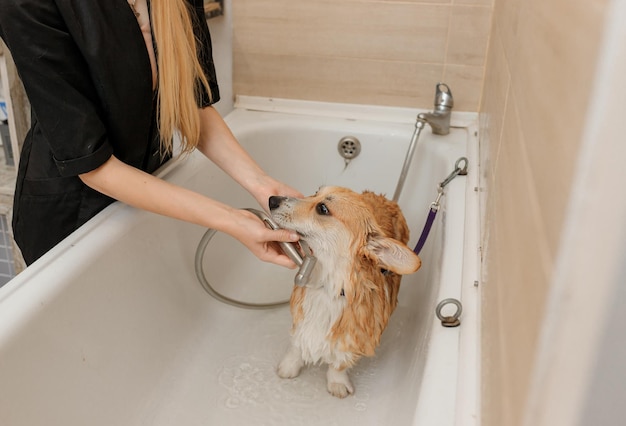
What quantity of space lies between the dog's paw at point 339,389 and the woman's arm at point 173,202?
0.44 metres

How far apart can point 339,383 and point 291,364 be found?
14 cm

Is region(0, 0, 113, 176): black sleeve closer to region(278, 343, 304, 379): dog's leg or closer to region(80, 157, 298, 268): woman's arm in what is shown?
region(80, 157, 298, 268): woman's arm

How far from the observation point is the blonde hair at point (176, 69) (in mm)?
1217

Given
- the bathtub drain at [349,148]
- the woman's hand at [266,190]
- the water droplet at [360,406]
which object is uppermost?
the woman's hand at [266,190]

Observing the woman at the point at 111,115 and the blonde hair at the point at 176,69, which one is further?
the blonde hair at the point at 176,69

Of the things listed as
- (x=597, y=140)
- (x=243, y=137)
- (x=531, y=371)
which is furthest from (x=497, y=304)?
(x=243, y=137)

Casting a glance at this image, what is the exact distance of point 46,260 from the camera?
1.12 m

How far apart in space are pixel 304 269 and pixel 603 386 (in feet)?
2.72

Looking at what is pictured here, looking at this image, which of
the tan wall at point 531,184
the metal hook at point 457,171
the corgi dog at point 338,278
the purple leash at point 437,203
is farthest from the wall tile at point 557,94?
the metal hook at point 457,171

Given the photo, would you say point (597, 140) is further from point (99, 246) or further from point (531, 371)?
point (99, 246)

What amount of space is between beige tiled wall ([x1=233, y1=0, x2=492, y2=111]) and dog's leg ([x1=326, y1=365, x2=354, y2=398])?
116 cm

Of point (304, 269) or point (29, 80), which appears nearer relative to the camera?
point (29, 80)

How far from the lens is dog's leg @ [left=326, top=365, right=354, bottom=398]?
142cm

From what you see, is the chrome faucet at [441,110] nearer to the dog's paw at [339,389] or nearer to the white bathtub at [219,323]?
the white bathtub at [219,323]
